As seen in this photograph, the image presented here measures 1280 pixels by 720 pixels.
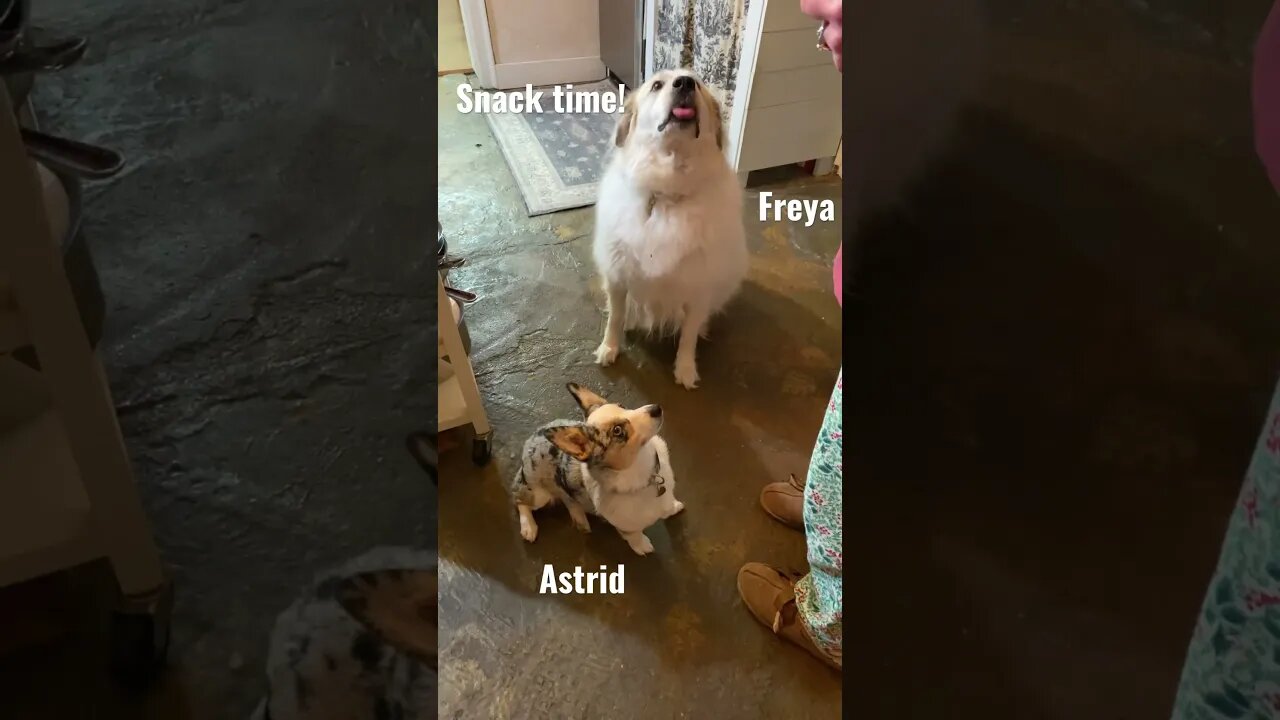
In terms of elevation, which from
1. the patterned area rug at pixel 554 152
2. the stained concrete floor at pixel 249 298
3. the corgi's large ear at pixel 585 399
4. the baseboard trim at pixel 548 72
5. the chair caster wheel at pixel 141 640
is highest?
the stained concrete floor at pixel 249 298

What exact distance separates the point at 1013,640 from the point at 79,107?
0.57m

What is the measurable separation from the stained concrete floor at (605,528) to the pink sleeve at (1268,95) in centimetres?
120

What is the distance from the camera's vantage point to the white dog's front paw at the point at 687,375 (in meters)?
1.80

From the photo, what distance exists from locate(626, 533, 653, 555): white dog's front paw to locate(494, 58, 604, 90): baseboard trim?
231cm

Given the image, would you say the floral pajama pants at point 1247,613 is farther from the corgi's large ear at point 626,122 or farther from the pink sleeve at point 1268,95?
the corgi's large ear at point 626,122

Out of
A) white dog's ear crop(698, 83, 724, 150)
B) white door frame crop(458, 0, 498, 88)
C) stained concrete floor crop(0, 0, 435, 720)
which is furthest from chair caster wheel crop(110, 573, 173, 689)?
white door frame crop(458, 0, 498, 88)

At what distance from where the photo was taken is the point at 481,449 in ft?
5.12

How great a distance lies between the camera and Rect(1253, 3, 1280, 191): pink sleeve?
0.75 feet

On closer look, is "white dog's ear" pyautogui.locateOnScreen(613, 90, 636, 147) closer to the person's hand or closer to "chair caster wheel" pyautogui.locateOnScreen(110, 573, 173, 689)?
the person's hand

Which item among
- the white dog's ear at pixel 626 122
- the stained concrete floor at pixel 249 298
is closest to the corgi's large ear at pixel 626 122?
the white dog's ear at pixel 626 122

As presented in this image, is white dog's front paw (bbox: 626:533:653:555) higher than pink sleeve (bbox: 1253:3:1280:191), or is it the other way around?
pink sleeve (bbox: 1253:3:1280:191)

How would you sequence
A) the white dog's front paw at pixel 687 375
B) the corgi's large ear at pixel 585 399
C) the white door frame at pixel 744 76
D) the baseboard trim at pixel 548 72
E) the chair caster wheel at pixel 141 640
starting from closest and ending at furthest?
the chair caster wheel at pixel 141 640, the corgi's large ear at pixel 585 399, the white dog's front paw at pixel 687 375, the white door frame at pixel 744 76, the baseboard trim at pixel 548 72

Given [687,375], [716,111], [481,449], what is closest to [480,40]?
[716,111]

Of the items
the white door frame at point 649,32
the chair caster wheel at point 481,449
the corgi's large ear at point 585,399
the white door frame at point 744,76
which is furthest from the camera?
the white door frame at point 649,32
